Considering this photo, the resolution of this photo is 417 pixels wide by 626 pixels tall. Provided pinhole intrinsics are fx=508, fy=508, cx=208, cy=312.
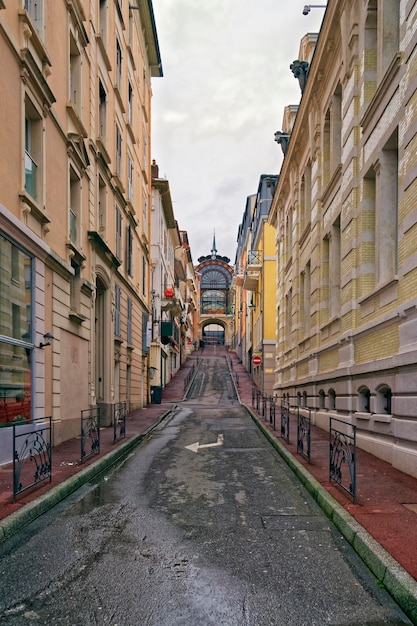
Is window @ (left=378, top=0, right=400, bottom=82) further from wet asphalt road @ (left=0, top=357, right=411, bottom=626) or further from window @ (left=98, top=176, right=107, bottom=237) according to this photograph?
window @ (left=98, top=176, right=107, bottom=237)

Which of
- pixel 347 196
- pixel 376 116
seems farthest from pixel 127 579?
pixel 347 196

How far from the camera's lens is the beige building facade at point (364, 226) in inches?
336

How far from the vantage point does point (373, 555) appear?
178 inches

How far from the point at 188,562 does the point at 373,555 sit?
168 cm

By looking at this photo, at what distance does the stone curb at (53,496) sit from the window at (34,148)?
5.75 meters

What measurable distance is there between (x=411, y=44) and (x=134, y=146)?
16986 mm

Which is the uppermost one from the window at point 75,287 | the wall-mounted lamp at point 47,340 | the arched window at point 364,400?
the window at point 75,287

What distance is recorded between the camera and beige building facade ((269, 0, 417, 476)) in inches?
336

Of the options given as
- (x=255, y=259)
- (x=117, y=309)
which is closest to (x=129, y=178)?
(x=117, y=309)

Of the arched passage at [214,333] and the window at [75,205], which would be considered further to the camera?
the arched passage at [214,333]

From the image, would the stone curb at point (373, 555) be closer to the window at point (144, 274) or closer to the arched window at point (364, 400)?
the arched window at point (364, 400)

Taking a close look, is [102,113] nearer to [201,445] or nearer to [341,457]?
[201,445]

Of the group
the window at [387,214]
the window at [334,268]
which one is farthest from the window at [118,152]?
the window at [387,214]

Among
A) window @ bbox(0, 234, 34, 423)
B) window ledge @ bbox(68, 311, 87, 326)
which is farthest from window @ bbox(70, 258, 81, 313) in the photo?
window @ bbox(0, 234, 34, 423)
